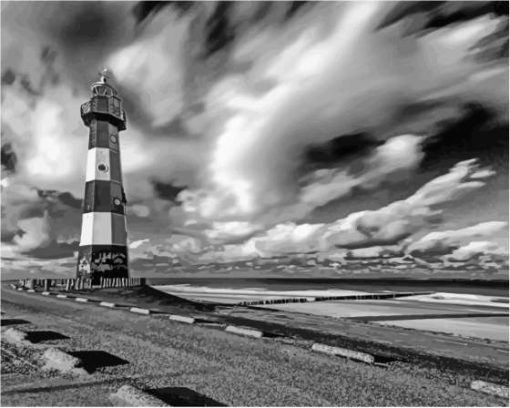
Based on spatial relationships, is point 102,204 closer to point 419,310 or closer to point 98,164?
point 98,164

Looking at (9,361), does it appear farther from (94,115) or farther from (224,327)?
(94,115)

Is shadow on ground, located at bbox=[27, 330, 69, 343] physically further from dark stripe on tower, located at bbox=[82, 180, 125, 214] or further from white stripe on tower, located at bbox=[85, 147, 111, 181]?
white stripe on tower, located at bbox=[85, 147, 111, 181]

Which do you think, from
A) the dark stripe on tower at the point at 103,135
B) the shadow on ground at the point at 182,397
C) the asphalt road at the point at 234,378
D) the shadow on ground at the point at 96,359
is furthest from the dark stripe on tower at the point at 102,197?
the shadow on ground at the point at 182,397

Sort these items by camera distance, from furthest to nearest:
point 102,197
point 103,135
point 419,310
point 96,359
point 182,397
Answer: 1. point 103,135
2. point 102,197
3. point 419,310
4. point 96,359
5. point 182,397

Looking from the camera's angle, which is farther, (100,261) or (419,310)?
(100,261)

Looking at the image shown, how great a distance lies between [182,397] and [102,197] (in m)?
27.8

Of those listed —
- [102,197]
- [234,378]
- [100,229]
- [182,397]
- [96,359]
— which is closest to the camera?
[182,397]

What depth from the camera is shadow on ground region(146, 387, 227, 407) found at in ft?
14.3

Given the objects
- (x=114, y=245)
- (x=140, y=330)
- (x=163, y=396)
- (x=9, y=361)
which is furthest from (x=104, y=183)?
(x=163, y=396)

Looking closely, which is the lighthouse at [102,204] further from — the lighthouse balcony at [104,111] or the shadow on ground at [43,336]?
the shadow on ground at [43,336]

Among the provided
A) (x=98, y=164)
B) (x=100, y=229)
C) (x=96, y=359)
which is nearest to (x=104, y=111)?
(x=98, y=164)

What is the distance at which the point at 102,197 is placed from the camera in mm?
30188

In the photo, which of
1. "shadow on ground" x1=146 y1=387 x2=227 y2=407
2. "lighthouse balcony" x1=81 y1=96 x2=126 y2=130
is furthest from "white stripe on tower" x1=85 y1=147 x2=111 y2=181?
"shadow on ground" x1=146 y1=387 x2=227 y2=407

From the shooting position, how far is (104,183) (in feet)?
100
